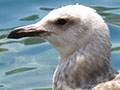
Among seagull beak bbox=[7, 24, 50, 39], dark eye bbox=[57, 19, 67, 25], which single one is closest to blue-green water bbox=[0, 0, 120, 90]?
seagull beak bbox=[7, 24, 50, 39]

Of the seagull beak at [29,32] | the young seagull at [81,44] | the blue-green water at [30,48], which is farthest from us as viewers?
the blue-green water at [30,48]

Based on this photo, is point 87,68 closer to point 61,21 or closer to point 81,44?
point 81,44

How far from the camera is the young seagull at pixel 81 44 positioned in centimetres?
586

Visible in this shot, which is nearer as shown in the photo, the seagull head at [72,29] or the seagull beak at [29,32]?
the seagull head at [72,29]

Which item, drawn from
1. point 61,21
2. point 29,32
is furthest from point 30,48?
point 61,21

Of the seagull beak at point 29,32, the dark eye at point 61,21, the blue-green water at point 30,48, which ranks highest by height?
the dark eye at point 61,21

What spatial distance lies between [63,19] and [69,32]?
0.50 ft

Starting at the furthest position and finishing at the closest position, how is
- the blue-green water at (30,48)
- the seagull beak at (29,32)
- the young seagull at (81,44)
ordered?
1. the blue-green water at (30,48)
2. the seagull beak at (29,32)
3. the young seagull at (81,44)

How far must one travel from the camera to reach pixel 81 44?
5895 mm

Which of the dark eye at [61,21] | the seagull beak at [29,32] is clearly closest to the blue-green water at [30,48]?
the seagull beak at [29,32]

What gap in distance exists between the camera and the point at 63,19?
5.95 m

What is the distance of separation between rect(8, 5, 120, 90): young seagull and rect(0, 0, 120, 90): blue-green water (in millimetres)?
2159

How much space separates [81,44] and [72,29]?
19 cm

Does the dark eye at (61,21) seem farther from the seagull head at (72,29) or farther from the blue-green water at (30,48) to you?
the blue-green water at (30,48)
